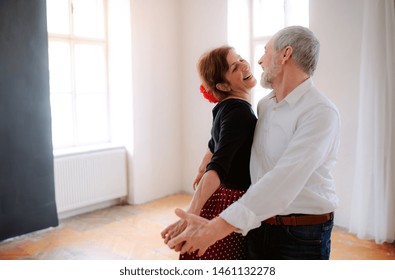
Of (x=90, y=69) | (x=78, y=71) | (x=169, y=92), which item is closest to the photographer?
(x=78, y=71)

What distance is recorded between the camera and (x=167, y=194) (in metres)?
5.82

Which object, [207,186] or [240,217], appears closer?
[240,217]

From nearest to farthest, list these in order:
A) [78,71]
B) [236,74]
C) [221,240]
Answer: [221,240] < [236,74] < [78,71]

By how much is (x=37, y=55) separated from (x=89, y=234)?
6.14ft

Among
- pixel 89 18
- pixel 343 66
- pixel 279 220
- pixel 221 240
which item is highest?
pixel 89 18

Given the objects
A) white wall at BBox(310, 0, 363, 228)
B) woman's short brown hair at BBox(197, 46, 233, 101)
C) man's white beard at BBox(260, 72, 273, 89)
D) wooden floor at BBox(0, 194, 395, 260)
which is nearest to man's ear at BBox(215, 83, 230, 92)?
woman's short brown hair at BBox(197, 46, 233, 101)

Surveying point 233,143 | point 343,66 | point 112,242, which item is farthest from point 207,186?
point 343,66

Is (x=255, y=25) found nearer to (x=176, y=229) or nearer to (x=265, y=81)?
(x=265, y=81)

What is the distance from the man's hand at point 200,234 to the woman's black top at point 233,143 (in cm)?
25

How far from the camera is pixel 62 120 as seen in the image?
499 centimetres

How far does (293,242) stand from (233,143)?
0.41 metres

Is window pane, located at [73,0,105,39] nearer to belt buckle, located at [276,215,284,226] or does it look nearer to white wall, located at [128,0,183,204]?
white wall, located at [128,0,183,204]

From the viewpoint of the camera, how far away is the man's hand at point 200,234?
49.7 inches

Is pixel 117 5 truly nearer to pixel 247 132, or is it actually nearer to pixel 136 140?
pixel 136 140
